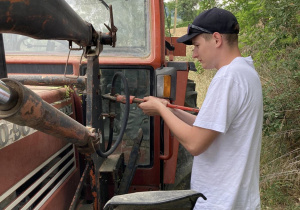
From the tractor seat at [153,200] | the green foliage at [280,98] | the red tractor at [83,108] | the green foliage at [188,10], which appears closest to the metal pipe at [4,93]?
the red tractor at [83,108]

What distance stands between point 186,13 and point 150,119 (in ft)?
75.2

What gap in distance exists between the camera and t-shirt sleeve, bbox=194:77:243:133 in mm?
1231

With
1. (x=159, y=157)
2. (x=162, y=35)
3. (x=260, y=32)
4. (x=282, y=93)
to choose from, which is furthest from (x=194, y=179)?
(x=260, y=32)

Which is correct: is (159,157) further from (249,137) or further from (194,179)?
(249,137)

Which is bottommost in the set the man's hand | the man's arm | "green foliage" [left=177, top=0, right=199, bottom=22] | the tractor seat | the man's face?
the tractor seat

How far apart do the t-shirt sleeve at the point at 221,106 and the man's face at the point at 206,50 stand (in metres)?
0.16

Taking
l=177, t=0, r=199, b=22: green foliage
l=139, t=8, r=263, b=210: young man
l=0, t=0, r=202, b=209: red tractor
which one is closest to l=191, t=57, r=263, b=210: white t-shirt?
l=139, t=8, r=263, b=210: young man

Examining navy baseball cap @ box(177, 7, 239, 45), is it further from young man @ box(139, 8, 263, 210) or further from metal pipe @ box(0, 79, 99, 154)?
metal pipe @ box(0, 79, 99, 154)

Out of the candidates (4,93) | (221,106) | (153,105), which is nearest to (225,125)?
(221,106)

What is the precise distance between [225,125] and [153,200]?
15.7 inches

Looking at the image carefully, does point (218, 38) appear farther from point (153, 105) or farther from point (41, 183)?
point (41, 183)

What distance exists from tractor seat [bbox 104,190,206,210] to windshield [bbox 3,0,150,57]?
122 cm

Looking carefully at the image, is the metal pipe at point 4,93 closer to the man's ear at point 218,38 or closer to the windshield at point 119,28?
the man's ear at point 218,38

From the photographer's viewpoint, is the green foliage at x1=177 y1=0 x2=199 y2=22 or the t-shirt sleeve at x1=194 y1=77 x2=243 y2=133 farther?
the green foliage at x1=177 y1=0 x2=199 y2=22
